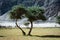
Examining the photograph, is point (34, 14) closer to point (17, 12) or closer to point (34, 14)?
point (34, 14)

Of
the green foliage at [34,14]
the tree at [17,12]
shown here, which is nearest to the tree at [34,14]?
the green foliage at [34,14]

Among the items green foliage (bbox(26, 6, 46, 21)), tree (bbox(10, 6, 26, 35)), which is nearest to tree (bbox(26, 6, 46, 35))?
green foliage (bbox(26, 6, 46, 21))

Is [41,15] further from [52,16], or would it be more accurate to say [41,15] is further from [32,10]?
[52,16]

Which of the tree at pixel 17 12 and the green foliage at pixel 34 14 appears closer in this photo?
the tree at pixel 17 12

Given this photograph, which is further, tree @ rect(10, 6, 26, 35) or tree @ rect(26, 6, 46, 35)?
tree @ rect(26, 6, 46, 35)

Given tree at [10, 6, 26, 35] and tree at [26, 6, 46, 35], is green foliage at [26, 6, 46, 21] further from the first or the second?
tree at [10, 6, 26, 35]

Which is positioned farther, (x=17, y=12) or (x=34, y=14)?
(x=34, y=14)

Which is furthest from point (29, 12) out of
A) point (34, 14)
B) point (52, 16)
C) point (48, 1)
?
point (48, 1)

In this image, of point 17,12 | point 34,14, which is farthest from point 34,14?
point 17,12

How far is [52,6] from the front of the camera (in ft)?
598

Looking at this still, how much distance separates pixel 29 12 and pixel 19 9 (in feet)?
6.97

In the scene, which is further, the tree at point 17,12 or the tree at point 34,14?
the tree at point 34,14

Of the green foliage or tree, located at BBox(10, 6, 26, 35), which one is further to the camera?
the green foliage

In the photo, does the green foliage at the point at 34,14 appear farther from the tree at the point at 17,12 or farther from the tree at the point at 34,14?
the tree at the point at 17,12
